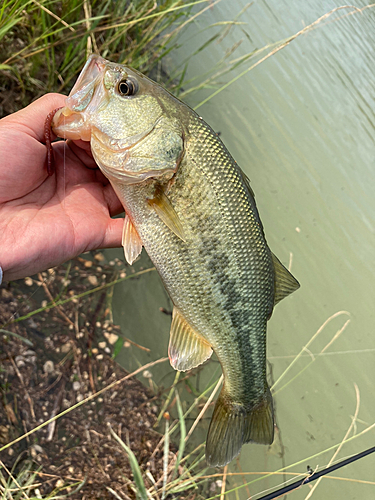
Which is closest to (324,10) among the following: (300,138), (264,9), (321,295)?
(264,9)

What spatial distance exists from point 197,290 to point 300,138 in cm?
419

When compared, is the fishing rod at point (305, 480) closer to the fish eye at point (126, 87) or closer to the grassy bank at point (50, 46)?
the fish eye at point (126, 87)

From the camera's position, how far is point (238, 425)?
81.1 inches

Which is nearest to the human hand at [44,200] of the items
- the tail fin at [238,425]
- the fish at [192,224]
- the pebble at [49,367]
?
the fish at [192,224]

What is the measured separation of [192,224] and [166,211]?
15 centimetres

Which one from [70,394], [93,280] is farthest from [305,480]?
[93,280]

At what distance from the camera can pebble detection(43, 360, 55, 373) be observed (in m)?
2.75

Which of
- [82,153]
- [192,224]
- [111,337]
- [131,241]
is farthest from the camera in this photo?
[111,337]

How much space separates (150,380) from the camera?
3275 mm

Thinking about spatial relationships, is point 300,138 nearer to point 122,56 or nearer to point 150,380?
point 122,56

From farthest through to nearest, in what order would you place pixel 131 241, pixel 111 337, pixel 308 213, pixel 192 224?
pixel 308 213 → pixel 111 337 → pixel 131 241 → pixel 192 224

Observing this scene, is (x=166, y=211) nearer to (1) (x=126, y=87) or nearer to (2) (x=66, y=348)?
(1) (x=126, y=87)

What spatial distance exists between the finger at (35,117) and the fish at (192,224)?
0.21 m

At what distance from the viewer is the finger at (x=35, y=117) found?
6.23ft
